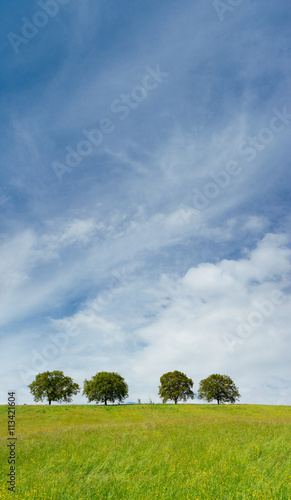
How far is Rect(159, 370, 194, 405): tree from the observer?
76.8 m

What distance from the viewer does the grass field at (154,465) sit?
9.30m

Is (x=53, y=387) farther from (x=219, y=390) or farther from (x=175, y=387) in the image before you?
(x=219, y=390)

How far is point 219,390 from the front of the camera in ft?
256

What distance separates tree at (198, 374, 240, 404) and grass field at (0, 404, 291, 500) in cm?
6618

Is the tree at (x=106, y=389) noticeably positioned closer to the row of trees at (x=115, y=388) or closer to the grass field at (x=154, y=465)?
the row of trees at (x=115, y=388)

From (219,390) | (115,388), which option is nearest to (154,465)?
(115,388)

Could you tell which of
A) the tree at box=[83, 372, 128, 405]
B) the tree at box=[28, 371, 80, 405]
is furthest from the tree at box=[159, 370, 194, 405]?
the tree at box=[28, 371, 80, 405]

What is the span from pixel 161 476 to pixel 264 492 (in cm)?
336

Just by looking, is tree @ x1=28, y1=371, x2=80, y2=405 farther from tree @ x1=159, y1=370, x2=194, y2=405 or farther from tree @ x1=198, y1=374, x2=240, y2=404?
tree @ x1=198, y1=374, x2=240, y2=404

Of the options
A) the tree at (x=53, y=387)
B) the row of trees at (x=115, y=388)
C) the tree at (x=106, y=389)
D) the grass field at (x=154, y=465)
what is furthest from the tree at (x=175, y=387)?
the grass field at (x=154, y=465)

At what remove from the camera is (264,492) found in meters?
9.02

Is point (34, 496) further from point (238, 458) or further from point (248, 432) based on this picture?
point (248, 432)

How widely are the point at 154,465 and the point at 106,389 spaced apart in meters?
64.4

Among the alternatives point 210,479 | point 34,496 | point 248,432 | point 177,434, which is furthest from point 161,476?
point 248,432
